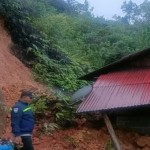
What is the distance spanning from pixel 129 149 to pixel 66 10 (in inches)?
1127

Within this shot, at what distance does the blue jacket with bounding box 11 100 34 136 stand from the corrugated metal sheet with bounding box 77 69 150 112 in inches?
Answer: 82.6

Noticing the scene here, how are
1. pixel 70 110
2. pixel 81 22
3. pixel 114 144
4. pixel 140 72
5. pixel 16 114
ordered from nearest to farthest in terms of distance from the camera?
pixel 16 114 < pixel 114 144 < pixel 140 72 < pixel 70 110 < pixel 81 22

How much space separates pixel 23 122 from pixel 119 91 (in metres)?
3.31

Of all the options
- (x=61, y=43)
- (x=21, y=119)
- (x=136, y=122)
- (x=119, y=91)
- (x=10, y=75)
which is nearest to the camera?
(x=21, y=119)

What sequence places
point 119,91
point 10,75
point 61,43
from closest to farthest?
1. point 119,91
2. point 10,75
3. point 61,43

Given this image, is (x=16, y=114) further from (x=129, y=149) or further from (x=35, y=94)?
(x=35, y=94)

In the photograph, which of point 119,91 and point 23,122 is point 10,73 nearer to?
point 119,91

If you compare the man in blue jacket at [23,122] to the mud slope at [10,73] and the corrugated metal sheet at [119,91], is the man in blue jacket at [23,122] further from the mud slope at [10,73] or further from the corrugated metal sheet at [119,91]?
the mud slope at [10,73]

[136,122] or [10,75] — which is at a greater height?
[10,75]

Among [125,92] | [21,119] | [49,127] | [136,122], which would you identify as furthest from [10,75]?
[21,119]

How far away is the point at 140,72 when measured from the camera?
1059cm

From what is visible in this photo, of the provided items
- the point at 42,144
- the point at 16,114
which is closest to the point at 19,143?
the point at 16,114

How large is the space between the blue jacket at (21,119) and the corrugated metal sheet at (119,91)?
210 centimetres

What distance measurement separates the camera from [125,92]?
31.3 feet
